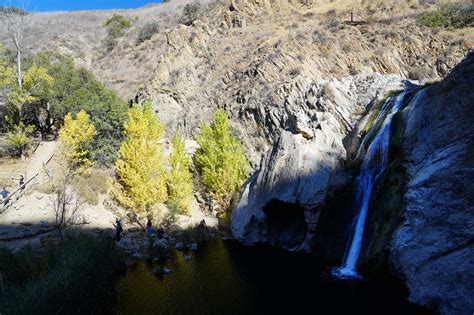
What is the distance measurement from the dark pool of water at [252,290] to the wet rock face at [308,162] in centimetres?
370

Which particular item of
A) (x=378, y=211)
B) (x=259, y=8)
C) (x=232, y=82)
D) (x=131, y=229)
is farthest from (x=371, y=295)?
(x=259, y=8)

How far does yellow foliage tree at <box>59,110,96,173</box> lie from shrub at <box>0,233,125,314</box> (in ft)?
44.5

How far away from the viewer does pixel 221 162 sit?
3122 centimetres

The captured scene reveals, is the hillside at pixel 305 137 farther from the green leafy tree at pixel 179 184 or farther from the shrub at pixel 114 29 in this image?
the shrub at pixel 114 29

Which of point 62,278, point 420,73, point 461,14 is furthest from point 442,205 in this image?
point 461,14

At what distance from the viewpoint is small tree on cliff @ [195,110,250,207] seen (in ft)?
100

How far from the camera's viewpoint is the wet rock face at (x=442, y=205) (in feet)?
41.5

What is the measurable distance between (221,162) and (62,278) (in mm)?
19216

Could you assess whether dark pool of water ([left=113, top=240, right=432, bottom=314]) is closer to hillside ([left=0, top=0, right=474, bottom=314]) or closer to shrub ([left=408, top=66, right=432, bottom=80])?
hillside ([left=0, top=0, right=474, bottom=314])

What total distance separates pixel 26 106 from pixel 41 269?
29.4 m

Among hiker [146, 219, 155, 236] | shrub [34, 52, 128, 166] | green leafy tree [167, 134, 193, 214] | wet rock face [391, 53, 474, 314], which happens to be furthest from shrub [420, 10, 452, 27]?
hiker [146, 219, 155, 236]

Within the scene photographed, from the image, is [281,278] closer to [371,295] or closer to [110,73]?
[371,295]

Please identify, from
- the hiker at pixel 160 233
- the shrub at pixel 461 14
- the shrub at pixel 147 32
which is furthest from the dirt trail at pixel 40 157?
the shrub at pixel 461 14

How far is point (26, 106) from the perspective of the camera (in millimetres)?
39469
